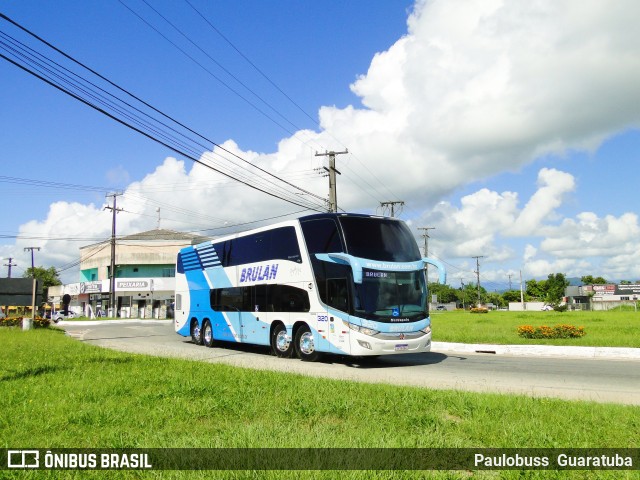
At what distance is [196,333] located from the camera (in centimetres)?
2259

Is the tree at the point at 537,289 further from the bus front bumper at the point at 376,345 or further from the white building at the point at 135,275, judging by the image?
the bus front bumper at the point at 376,345

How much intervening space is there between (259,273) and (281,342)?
2.38 metres

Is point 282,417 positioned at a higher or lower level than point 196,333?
higher

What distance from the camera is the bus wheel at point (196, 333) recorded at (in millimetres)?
22266

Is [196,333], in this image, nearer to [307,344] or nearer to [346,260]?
[307,344]

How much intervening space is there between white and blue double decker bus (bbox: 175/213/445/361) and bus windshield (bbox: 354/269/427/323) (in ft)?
0.08

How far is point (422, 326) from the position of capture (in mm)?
14344

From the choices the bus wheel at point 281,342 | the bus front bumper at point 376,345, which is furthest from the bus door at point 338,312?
the bus wheel at point 281,342

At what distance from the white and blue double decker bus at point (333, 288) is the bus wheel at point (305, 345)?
3 cm

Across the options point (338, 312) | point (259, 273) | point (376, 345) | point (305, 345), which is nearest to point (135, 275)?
point (259, 273)

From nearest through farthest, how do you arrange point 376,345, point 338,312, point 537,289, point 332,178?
point 376,345
point 338,312
point 332,178
point 537,289

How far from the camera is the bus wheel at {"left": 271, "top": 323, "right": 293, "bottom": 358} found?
53.8 feet

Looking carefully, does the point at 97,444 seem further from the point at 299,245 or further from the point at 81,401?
the point at 299,245

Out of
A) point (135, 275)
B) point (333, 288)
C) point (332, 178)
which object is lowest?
point (333, 288)
